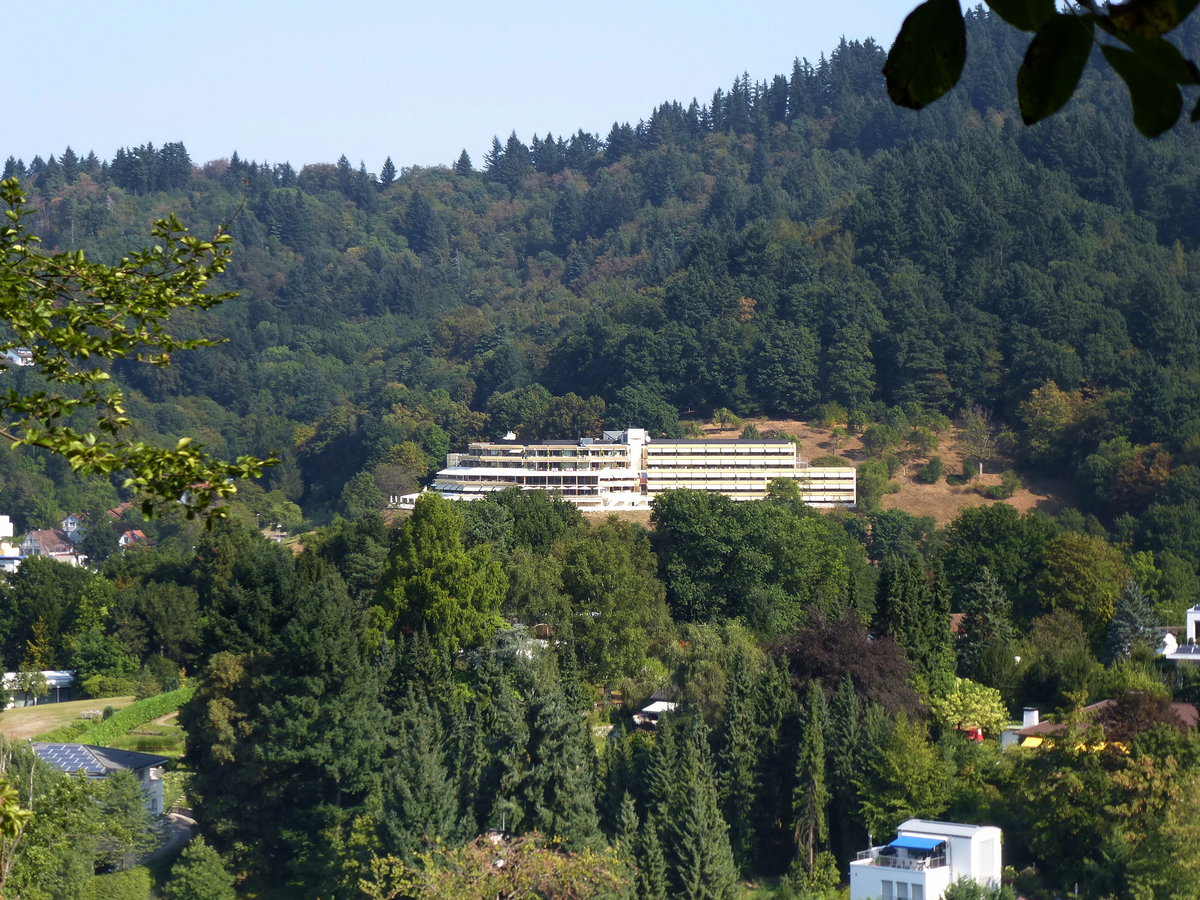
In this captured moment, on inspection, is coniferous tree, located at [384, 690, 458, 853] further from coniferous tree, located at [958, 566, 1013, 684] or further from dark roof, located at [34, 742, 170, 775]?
coniferous tree, located at [958, 566, 1013, 684]

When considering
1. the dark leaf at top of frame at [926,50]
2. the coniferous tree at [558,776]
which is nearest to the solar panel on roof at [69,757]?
the coniferous tree at [558,776]

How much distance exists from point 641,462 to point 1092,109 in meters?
60.4

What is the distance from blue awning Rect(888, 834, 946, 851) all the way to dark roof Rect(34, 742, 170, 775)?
12.8 metres

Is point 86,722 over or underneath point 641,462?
underneath

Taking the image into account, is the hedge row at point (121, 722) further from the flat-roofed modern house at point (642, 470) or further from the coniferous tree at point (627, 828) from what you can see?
the flat-roofed modern house at point (642, 470)

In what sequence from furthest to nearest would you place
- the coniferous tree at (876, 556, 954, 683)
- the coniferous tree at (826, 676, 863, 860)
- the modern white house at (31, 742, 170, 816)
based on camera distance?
the coniferous tree at (876, 556, 954, 683) → the modern white house at (31, 742, 170, 816) → the coniferous tree at (826, 676, 863, 860)

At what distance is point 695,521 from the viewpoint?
39.2 m

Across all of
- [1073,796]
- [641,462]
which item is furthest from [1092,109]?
[1073,796]

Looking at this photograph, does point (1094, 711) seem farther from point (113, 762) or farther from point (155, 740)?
point (155, 740)

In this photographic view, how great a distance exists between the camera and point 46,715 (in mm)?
35906

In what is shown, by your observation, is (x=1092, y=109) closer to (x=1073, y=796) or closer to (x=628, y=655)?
(x=628, y=655)

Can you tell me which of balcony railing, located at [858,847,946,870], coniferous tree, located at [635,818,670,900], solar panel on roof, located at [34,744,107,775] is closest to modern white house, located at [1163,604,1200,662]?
balcony railing, located at [858,847,946,870]

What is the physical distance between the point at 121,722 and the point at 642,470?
99.7 ft

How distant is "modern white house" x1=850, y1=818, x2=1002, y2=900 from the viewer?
22.5m
